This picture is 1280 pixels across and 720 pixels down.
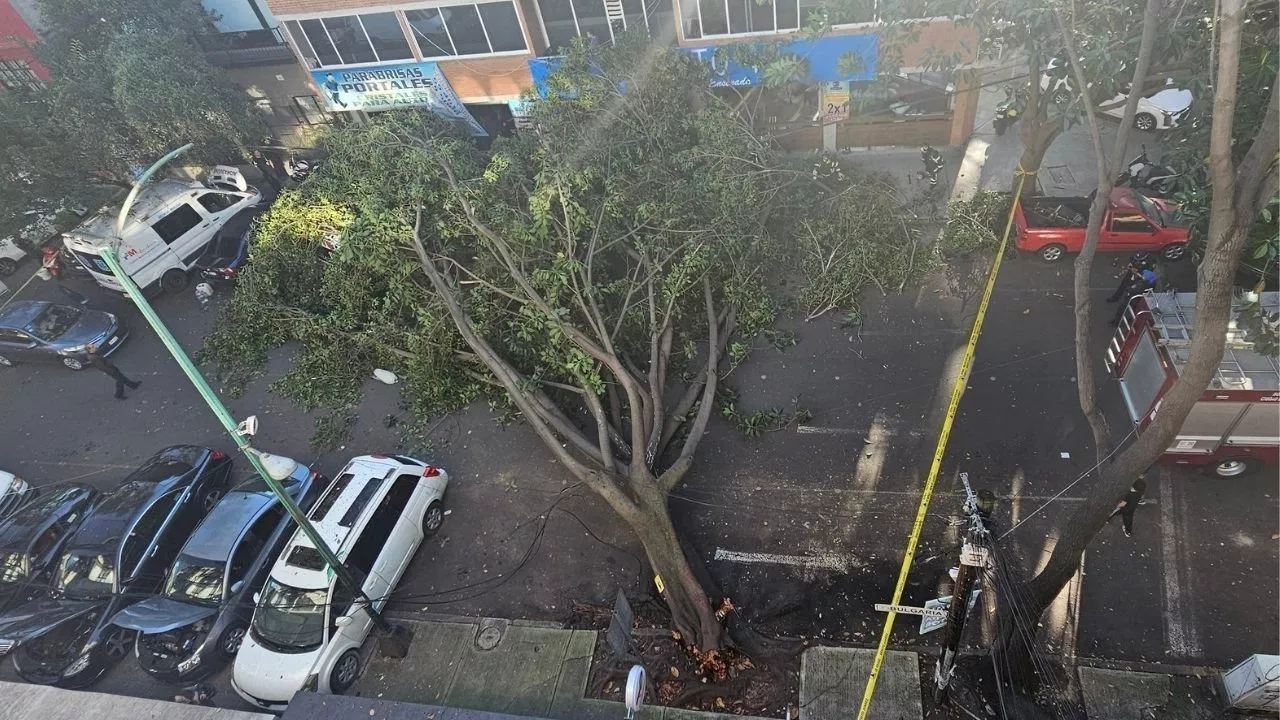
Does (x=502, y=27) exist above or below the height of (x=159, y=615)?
above

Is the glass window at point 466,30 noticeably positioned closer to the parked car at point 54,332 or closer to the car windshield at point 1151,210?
the parked car at point 54,332

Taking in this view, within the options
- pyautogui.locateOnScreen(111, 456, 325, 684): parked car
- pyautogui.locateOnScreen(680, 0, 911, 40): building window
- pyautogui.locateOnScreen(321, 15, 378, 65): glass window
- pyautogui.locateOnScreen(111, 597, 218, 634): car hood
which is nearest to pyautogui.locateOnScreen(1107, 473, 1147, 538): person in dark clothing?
pyautogui.locateOnScreen(680, 0, 911, 40): building window

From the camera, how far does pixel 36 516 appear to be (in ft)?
39.7

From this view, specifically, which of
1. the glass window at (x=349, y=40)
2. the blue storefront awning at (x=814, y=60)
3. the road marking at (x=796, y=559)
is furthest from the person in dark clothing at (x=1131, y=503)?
the glass window at (x=349, y=40)

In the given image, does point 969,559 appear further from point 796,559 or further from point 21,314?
point 21,314

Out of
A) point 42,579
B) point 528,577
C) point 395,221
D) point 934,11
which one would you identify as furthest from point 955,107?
point 42,579

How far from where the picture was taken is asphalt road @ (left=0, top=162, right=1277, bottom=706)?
9.17 metres

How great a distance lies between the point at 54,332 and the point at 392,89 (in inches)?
426

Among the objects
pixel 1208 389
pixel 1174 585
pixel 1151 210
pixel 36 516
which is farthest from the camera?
pixel 1151 210

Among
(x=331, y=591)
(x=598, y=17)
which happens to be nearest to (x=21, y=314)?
(x=331, y=591)

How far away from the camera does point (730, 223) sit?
13.1 meters

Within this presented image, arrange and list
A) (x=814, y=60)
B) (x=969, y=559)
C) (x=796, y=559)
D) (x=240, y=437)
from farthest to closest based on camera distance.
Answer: (x=814, y=60)
(x=796, y=559)
(x=240, y=437)
(x=969, y=559)

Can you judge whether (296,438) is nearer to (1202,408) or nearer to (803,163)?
(803,163)

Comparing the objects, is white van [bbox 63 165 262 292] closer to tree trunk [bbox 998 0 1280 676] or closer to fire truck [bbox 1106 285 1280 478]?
tree trunk [bbox 998 0 1280 676]
